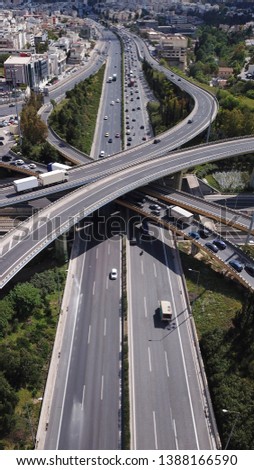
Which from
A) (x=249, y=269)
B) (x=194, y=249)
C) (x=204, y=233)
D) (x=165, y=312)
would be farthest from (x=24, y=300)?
(x=249, y=269)

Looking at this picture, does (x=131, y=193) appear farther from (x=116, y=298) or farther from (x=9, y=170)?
(x=9, y=170)

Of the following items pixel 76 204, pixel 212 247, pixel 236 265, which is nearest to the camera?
pixel 236 265

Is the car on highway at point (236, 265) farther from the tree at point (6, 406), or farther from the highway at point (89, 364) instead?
the tree at point (6, 406)

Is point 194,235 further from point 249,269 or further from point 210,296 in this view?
point 210,296

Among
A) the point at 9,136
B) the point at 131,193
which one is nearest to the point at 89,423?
the point at 131,193

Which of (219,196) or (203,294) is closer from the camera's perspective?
Answer: (203,294)

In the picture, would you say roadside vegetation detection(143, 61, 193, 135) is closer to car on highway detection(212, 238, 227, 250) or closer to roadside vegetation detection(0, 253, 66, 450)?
car on highway detection(212, 238, 227, 250)

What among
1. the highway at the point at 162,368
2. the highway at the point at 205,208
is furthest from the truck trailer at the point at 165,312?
the highway at the point at 205,208
